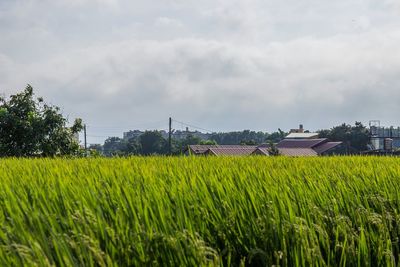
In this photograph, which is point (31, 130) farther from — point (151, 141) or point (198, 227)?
point (151, 141)

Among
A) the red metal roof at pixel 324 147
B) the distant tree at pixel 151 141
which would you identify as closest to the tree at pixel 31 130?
the red metal roof at pixel 324 147

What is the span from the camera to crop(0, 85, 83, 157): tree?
66.7 feet

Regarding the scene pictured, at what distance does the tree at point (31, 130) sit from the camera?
801 inches

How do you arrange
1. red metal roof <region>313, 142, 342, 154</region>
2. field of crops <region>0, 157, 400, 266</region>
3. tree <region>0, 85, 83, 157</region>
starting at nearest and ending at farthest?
field of crops <region>0, 157, 400, 266</region>
tree <region>0, 85, 83, 157</region>
red metal roof <region>313, 142, 342, 154</region>

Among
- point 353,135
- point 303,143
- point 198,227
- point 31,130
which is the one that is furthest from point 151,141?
point 198,227

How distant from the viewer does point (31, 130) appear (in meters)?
20.4

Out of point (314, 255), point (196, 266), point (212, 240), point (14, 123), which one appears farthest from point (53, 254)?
point (14, 123)

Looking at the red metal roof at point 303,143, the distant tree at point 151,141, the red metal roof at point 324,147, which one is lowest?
the red metal roof at point 324,147

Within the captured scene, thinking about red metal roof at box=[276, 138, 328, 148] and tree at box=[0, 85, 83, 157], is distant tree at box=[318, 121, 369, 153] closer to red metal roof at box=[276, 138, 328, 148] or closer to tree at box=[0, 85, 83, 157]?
red metal roof at box=[276, 138, 328, 148]

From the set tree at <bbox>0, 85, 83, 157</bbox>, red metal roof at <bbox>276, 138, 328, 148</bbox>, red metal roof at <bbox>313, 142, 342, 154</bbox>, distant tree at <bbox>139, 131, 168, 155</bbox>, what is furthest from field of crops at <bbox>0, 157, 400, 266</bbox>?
distant tree at <bbox>139, 131, 168, 155</bbox>

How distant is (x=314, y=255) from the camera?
7.63ft

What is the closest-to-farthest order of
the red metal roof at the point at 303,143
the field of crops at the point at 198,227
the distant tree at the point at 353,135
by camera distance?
the field of crops at the point at 198,227 < the red metal roof at the point at 303,143 < the distant tree at the point at 353,135

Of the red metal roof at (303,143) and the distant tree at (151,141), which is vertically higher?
→ the distant tree at (151,141)

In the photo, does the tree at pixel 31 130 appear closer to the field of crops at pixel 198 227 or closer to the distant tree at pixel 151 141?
the field of crops at pixel 198 227
